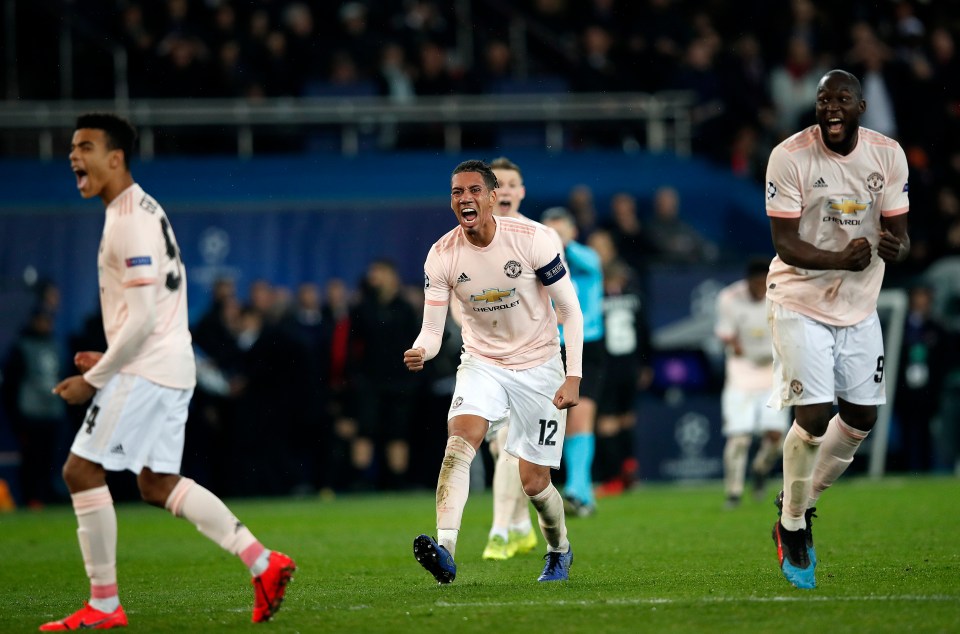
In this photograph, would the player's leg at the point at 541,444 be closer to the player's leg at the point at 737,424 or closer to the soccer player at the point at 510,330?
the soccer player at the point at 510,330

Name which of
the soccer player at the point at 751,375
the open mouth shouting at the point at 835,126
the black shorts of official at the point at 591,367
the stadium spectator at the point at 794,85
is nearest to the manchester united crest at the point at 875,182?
the open mouth shouting at the point at 835,126

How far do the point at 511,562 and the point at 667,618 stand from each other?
333cm

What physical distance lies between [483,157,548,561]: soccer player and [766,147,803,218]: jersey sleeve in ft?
8.83

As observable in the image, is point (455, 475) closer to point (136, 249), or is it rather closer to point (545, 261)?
point (545, 261)

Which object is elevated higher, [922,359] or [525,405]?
[525,405]

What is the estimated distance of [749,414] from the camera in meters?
16.1

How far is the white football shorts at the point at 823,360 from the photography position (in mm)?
8312

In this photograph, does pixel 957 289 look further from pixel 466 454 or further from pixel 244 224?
pixel 466 454

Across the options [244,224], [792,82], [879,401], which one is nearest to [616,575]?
[879,401]

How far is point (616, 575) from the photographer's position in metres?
9.11

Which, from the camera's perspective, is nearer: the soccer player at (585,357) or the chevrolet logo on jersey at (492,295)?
the chevrolet logo on jersey at (492,295)

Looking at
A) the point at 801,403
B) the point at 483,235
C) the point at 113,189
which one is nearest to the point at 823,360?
the point at 801,403

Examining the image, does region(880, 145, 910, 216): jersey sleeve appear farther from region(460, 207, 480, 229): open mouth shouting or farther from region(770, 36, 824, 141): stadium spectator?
region(770, 36, 824, 141): stadium spectator

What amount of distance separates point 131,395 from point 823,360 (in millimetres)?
3696
